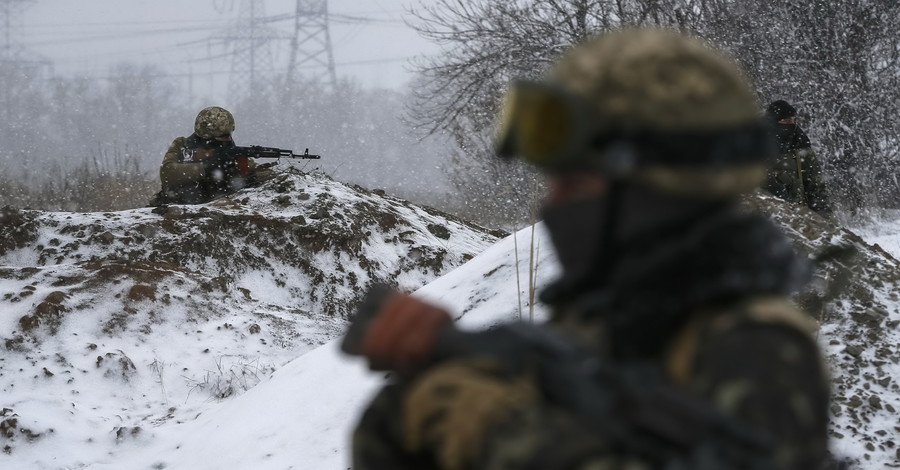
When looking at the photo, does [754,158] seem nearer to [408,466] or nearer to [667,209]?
[667,209]

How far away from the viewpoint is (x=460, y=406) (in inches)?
38.2

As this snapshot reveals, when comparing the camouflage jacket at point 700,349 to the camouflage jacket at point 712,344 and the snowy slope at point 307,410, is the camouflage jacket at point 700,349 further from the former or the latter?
the snowy slope at point 307,410

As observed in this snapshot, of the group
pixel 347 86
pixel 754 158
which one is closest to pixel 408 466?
pixel 754 158

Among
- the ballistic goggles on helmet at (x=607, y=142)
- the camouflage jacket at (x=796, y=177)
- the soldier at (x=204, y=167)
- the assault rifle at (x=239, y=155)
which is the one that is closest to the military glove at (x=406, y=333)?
the ballistic goggles on helmet at (x=607, y=142)

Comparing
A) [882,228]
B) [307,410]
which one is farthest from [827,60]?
[307,410]

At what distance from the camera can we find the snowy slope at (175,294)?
545 cm

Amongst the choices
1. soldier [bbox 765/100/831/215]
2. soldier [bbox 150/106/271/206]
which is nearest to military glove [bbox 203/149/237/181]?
soldier [bbox 150/106/271/206]

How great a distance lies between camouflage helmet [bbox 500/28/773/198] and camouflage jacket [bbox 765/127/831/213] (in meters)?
6.05

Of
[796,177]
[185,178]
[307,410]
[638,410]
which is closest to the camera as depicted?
[638,410]

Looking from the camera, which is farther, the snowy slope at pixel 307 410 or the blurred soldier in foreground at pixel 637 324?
the snowy slope at pixel 307 410

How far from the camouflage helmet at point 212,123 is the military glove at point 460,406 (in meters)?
8.87

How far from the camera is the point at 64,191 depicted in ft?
52.6

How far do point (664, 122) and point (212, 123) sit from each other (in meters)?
9.01

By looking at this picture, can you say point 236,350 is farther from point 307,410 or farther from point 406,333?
point 406,333
